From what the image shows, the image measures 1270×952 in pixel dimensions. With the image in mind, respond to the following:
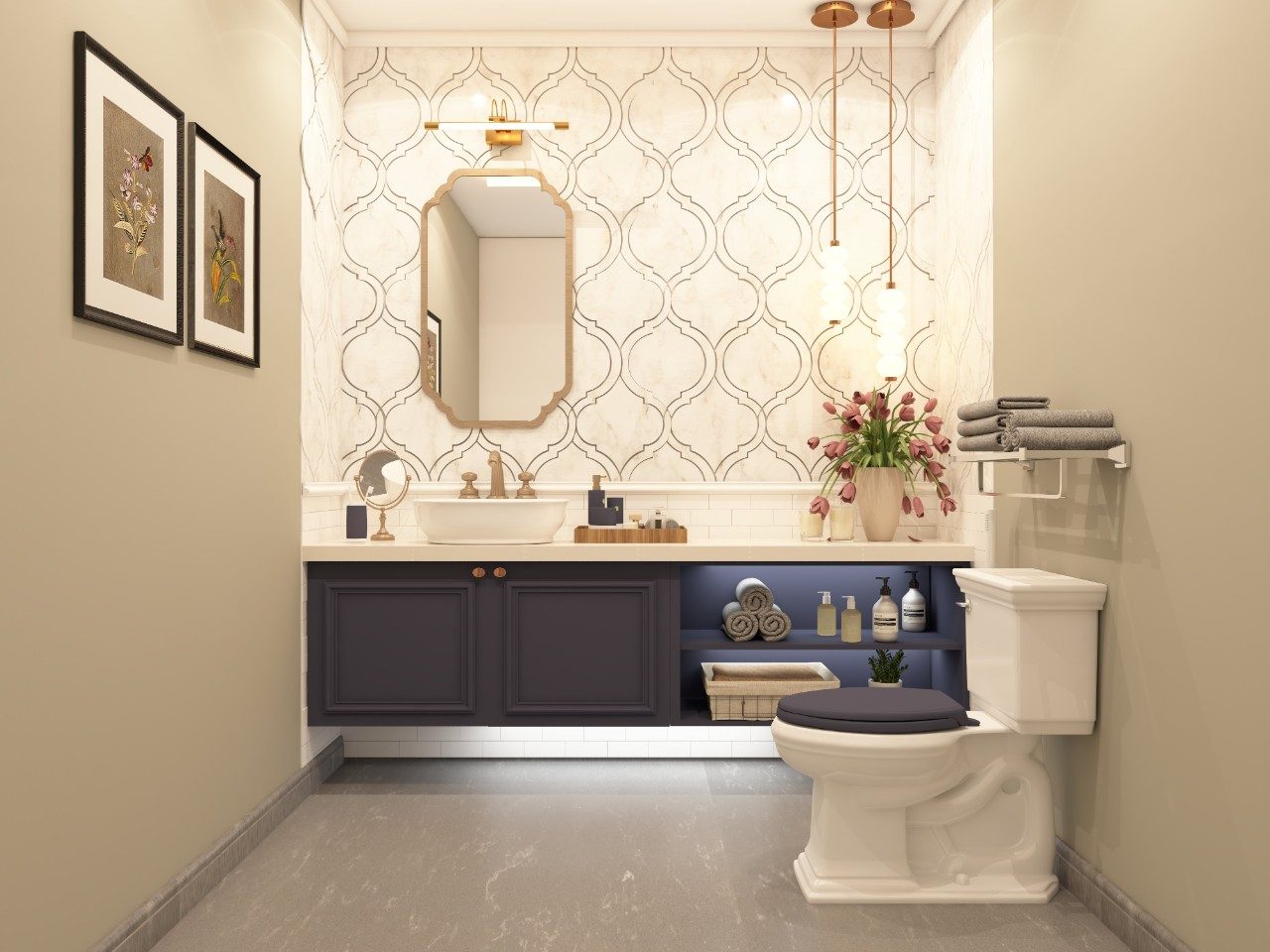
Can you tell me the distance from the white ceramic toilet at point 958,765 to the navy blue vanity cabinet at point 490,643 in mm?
762

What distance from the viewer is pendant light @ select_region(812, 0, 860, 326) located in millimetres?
3307

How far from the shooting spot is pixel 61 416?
1.78 metres

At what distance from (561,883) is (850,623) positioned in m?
1.33

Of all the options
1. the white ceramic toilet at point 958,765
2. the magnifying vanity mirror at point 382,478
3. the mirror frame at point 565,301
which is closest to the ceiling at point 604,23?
the mirror frame at point 565,301

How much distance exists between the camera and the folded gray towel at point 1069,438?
2135 millimetres

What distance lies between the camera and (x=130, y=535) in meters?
2.03

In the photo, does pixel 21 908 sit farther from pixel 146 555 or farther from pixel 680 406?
pixel 680 406

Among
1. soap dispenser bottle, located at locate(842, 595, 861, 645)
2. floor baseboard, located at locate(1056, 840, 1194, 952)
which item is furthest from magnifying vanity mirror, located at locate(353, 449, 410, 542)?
floor baseboard, located at locate(1056, 840, 1194, 952)

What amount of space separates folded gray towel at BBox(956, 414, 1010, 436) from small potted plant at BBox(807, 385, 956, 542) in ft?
2.41

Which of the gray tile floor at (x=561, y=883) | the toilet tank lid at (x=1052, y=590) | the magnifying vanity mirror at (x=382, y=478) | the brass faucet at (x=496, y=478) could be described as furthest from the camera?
the magnifying vanity mirror at (x=382, y=478)

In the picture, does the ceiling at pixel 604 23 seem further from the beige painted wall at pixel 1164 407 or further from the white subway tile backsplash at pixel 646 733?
the white subway tile backsplash at pixel 646 733

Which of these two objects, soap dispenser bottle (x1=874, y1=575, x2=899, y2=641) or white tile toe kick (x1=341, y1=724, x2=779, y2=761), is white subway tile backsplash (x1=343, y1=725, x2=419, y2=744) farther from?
soap dispenser bottle (x1=874, y1=575, x2=899, y2=641)

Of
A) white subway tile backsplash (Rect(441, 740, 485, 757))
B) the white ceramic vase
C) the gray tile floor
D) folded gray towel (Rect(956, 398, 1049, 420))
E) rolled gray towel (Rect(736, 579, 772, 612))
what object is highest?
folded gray towel (Rect(956, 398, 1049, 420))

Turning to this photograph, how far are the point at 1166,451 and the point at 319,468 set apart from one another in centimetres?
262
